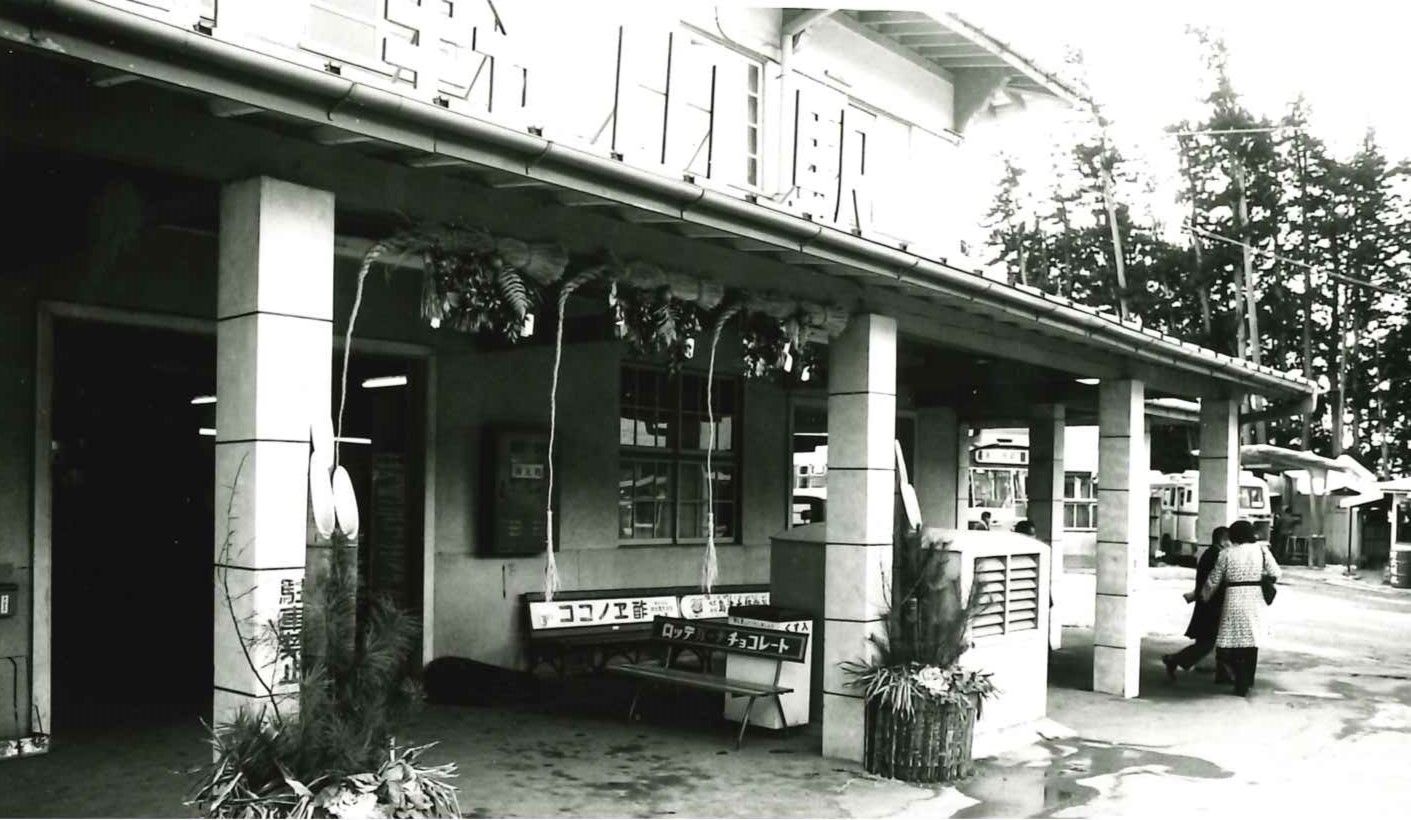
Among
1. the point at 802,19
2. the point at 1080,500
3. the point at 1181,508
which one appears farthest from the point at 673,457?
the point at 1181,508

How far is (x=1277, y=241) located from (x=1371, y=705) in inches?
1089

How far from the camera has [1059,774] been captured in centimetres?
799

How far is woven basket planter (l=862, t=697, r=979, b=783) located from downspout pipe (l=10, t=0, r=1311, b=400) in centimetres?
270

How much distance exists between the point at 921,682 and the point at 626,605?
167 inches

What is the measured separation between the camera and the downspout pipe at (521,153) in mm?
3680

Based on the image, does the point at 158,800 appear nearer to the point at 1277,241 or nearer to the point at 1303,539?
the point at 1303,539

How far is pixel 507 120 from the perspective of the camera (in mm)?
4875

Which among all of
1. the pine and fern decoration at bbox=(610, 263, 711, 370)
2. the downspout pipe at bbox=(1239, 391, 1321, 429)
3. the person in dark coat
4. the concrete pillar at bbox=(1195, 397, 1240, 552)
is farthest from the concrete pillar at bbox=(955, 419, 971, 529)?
the pine and fern decoration at bbox=(610, 263, 711, 370)

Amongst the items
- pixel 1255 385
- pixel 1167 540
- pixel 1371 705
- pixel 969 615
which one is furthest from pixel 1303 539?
pixel 969 615

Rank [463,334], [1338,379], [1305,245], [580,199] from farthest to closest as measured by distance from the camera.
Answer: [1338,379] < [1305,245] < [463,334] < [580,199]

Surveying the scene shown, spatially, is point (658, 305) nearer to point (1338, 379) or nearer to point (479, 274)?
point (479, 274)

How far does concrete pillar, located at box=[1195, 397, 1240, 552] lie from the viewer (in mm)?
13367

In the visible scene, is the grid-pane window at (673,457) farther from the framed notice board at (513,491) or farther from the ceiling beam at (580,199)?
the ceiling beam at (580,199)

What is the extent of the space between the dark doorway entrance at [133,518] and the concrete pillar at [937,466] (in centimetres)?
860
